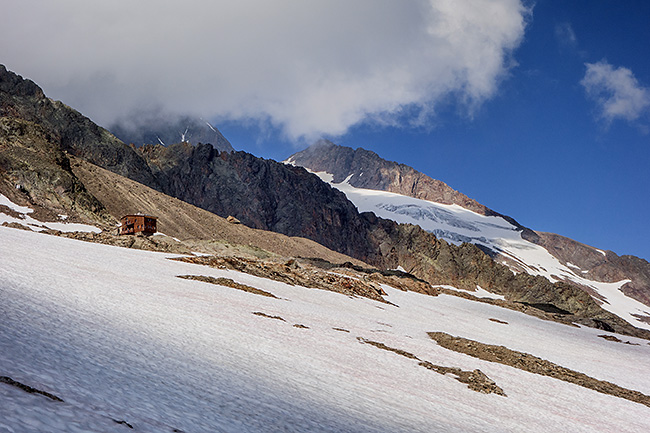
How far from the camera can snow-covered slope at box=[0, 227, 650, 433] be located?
14.6ft

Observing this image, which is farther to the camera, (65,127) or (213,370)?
(65,127)

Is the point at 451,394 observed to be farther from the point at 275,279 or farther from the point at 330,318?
the point at 275,279

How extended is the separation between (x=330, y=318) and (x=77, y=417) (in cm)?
1618

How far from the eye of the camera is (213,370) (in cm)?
723

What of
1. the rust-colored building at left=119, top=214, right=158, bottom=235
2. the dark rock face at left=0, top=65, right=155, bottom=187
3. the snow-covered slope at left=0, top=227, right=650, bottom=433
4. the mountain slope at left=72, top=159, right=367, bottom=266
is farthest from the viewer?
the dark rock face at left=0, top=65, right=155, bottom=187

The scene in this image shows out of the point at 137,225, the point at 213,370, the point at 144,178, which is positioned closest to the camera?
the point at 213,370

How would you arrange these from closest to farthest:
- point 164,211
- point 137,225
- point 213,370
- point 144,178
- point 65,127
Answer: point 213,370 < point 137,225 < point 164,211 < point 65,127 < point 144,178

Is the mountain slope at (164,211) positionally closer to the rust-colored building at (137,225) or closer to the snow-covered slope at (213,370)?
the rust-colored building at (137,225)

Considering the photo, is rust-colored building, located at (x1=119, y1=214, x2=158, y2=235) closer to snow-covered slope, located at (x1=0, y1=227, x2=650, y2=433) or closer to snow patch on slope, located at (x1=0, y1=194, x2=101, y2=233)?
snow patch on slope, located at (x1=0, y1=194, x2=101, y2=233)

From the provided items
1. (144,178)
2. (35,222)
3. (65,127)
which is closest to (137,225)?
(35,222)

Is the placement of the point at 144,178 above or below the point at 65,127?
below

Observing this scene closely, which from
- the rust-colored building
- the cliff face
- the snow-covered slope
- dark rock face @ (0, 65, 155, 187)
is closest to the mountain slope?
the rust-colored building

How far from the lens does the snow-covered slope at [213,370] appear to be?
14.6 ft

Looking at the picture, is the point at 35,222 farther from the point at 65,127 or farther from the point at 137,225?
the point at 65,127
